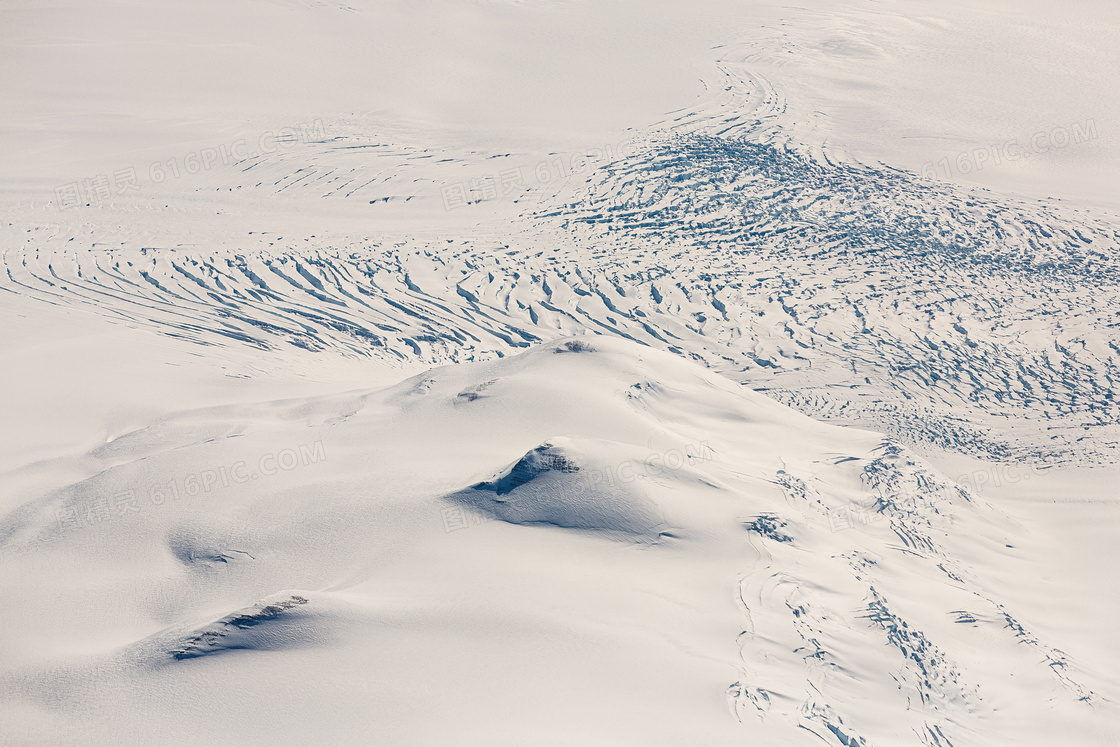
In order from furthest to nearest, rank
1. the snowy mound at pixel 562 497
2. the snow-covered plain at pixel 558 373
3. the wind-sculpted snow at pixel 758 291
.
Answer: the wind-sculpted snow at pixel 758 291 → the snowy mound at pixel 562 497 → the snow-covered plain at pixel 558 373

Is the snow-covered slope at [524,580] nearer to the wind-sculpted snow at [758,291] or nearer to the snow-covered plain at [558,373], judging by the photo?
the snow-covered plain at [558,373]

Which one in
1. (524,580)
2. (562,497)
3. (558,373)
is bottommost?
(524,580)

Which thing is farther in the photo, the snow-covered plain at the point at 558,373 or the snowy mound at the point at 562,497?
the snowy mound at the point at 562,497

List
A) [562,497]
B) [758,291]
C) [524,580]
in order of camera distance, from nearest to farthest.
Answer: [524,580]
[562,497]
[758,291]

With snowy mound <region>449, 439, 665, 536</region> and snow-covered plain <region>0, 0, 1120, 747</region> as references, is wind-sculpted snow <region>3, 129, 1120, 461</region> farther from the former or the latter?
snowy mound <region>449, 439, 665, 536</region>

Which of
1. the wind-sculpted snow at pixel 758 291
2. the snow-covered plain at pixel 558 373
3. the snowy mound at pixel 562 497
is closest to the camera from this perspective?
the snow-covered plain at pixel 558 373

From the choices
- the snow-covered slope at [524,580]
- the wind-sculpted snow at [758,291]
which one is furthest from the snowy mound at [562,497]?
the wind-sculpted snow at [758,291]

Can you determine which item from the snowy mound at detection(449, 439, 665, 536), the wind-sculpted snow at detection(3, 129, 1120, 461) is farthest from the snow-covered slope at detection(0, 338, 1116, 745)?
the wind-sculpted snow at detection(3, 129, 1120, 461)

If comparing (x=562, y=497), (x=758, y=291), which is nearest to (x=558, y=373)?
(x=562, y=497)

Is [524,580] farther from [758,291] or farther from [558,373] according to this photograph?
[758,291]
